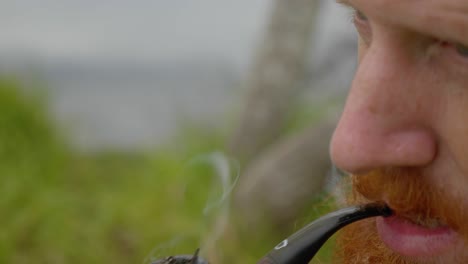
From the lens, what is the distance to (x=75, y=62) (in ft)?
20.9

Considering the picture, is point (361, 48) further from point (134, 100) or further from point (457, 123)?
point (134, 100)

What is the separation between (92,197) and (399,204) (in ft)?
10.6

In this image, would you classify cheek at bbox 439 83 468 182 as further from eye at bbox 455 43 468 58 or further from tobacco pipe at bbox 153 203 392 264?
tobacco pipe at bbox 153 203 392 264

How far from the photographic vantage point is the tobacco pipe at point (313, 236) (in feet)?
4.08

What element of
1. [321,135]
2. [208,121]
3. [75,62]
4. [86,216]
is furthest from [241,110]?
[75,62]

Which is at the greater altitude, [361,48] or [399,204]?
[361,48]

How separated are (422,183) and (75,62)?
17.8ft

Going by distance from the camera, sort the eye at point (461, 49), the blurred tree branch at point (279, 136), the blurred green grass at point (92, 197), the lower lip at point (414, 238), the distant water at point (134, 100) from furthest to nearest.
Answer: the distant water at point (134, 100), the blurred tree branch at point (279, 136), the blurred green grass at point (92, 197), the lower lip at point (414, 238), the eye at point (461, 49)

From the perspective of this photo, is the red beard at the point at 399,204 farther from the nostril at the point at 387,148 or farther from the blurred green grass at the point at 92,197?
the blurred green grass at the point at 92,197

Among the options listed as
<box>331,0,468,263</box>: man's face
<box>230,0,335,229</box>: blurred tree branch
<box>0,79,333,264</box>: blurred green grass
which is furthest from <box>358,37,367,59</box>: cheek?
<box>230,0,335,229</box>: blurred tree branch

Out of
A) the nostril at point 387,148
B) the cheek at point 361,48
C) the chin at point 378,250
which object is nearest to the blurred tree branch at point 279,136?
the chin at point 378,250

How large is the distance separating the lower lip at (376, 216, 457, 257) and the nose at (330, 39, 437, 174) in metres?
0.11

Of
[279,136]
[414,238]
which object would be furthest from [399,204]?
[279,136]

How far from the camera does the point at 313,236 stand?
4.13 ft
